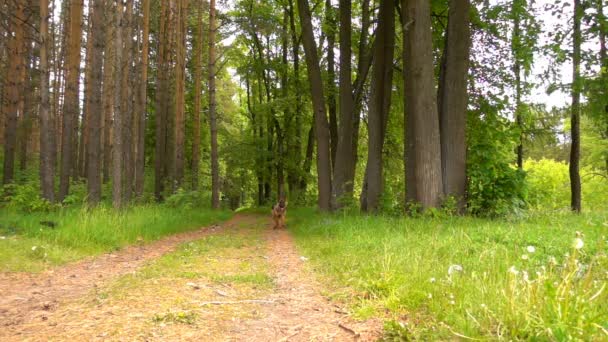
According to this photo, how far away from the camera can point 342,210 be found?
1435 centimetres

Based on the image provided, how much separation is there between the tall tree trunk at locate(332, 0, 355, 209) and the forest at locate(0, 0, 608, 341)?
0.23 ft

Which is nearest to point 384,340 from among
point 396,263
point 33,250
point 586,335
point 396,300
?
point 396,300

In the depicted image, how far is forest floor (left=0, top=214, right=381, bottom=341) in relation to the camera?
11.8ft

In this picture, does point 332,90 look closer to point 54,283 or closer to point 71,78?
point 71,78

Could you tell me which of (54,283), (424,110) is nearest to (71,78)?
(54,283)

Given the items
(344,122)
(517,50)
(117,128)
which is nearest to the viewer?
(517,50)

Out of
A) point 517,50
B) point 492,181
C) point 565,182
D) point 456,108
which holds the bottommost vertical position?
point 565,182

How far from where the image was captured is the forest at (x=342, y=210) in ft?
11.9

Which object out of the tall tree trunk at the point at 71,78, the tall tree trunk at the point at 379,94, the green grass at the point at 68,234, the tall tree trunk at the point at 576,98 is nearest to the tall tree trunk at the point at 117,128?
the green grass at the point at 68,234

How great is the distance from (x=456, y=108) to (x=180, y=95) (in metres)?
13.5

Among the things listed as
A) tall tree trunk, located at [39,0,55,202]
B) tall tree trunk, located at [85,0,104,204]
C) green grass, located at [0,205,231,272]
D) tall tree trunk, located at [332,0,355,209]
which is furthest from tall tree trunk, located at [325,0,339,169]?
tall tree trunk, located at [39,0,55,202]

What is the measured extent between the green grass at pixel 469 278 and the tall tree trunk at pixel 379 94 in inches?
170

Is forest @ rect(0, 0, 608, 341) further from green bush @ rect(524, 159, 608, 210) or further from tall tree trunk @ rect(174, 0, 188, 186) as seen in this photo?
green bush @ rect(524, 159, 608, 210)

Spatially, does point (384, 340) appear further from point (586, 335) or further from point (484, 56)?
point (484, 56)
